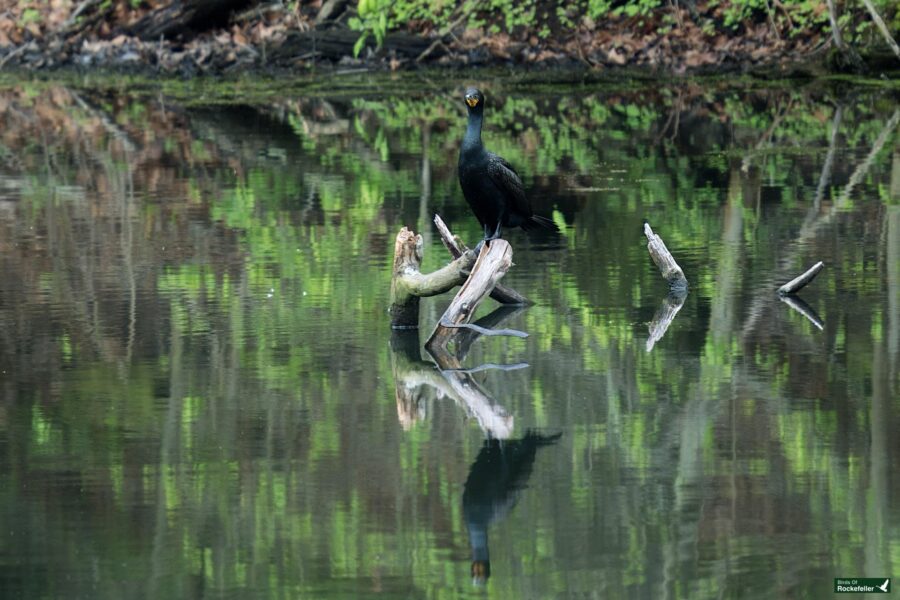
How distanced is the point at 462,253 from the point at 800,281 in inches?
75.7

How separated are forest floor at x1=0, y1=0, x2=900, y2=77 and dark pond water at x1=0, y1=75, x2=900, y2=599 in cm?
802

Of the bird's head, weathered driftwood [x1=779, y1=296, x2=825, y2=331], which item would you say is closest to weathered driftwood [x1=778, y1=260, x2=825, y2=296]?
weathered driftwood [x1=779, y1=296, x2=825, y2=331]

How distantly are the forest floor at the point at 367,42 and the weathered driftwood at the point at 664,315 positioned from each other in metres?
13.3

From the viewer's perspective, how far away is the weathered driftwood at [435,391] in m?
6.94

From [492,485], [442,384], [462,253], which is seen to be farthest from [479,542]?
[462,253]

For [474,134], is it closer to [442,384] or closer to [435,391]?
[442,384]

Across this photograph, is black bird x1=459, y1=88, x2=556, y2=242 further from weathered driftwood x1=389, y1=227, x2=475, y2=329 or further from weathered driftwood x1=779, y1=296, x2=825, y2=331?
weathered driftwood x1=779, y1=296, x2=825, y2=331

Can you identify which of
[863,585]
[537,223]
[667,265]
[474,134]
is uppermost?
[474,134]

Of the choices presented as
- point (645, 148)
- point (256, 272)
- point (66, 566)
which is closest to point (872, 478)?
point (66, 566)

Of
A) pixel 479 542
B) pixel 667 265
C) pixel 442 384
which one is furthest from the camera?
pixel 667 265

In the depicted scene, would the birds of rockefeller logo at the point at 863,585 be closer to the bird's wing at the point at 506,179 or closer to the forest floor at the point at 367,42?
the bird's wing at the point at 506,179

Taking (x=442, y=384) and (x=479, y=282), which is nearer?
(x=442, y=384)

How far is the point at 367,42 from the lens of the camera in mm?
23062

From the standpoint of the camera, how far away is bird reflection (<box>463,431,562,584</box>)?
5.47m
